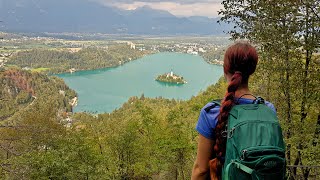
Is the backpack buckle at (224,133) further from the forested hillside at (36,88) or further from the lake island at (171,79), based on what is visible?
the lake island at (171,79)

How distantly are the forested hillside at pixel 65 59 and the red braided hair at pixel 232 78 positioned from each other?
322 ft

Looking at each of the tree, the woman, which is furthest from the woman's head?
the tree

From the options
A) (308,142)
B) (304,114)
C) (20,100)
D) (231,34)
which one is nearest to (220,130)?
(308,142)

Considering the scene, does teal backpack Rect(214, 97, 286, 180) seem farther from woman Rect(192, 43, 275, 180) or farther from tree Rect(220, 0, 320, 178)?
tree Rect(220, 0, 320, 178)

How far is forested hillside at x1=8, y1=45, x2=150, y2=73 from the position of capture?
324ft

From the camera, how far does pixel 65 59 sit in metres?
112

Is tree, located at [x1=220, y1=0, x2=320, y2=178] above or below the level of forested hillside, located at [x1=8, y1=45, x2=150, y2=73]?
above

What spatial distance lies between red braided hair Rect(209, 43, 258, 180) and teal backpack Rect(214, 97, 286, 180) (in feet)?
0.11

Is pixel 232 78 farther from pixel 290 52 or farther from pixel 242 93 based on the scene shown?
pixel 290 52

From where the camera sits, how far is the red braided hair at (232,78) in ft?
4.97

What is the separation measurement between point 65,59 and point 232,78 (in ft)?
379

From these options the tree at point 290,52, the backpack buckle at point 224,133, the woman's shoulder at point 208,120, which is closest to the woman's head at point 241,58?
the woman's shoulder at point 208,120

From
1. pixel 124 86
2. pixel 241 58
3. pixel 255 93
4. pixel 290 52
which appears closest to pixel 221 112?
pixel 241 58

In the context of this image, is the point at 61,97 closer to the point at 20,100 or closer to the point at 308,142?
the point at 20,100
